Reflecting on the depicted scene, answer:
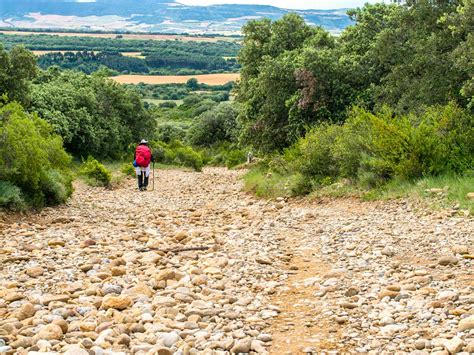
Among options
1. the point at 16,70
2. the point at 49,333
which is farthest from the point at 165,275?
the point at 16,70

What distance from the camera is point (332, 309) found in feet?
23.1

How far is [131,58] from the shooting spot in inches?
4446

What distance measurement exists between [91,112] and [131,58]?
7664cm

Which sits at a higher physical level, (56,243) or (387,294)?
(387,294)

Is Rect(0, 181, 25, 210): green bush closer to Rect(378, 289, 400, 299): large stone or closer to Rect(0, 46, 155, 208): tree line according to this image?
Rect(0, 46, 155, 208): tree line

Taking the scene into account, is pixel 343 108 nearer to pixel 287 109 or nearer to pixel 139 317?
pixel 287 109

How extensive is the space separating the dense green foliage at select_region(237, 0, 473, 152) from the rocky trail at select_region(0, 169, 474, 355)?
6.71 metres

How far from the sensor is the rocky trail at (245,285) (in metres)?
6.02

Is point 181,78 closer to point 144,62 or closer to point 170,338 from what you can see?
point 144,62

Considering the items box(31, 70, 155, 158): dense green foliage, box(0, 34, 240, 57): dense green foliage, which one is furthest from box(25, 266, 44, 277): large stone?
box(0, 34, 240, 57): dense green foliage

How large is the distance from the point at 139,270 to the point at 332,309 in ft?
10.3

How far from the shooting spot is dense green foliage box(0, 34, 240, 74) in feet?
339

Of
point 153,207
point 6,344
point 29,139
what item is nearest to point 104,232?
point 29,139

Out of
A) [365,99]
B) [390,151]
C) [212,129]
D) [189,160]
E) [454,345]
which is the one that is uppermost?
[365,99]
